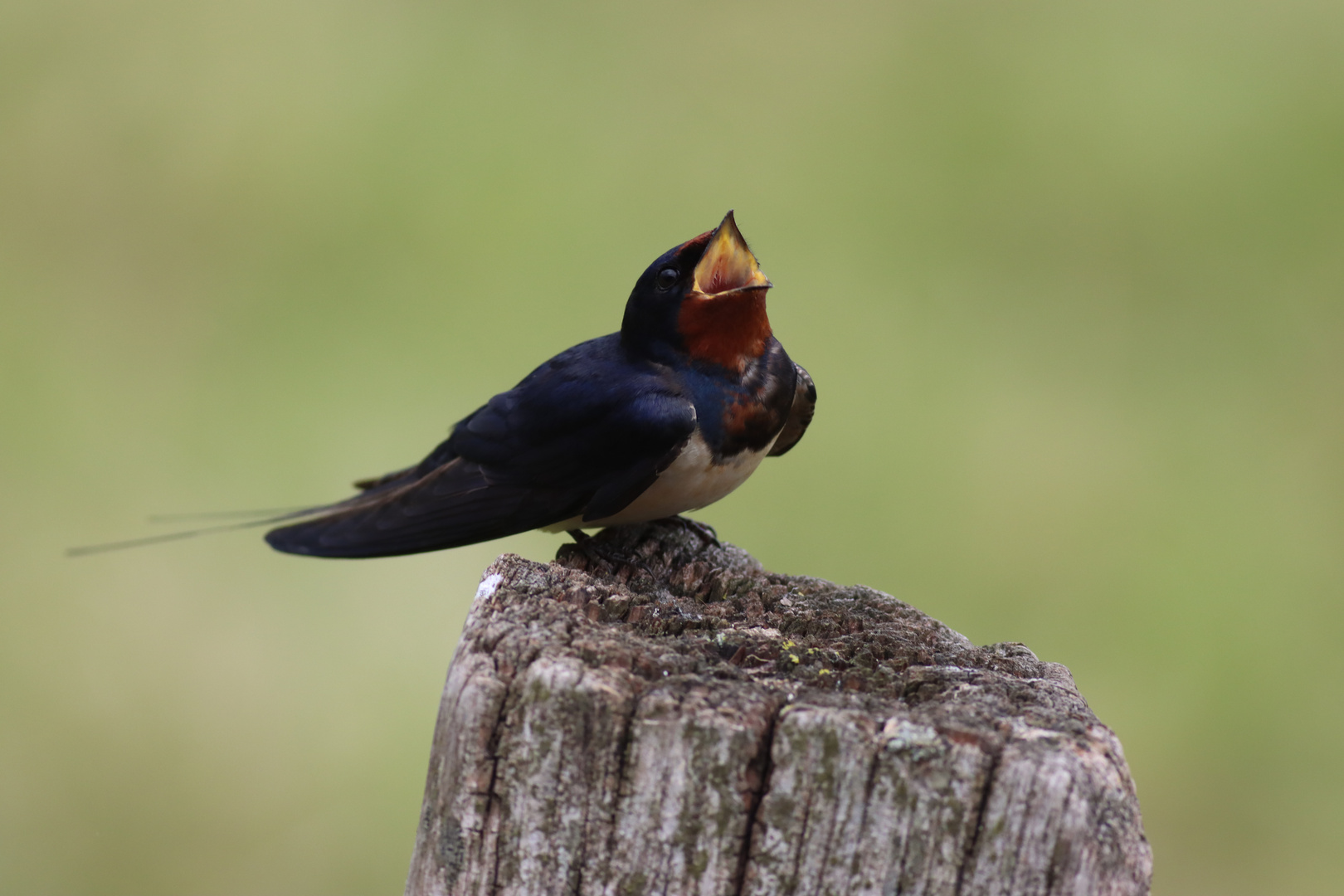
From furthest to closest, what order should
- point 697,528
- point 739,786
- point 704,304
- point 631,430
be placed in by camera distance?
1. point 697,528
2. point 704,304
3. point 631,430
4. point 739,786

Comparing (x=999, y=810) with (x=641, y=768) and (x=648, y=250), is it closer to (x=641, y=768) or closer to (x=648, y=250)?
(x=641, y=768)

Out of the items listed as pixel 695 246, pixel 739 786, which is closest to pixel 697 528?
pixel 695 246

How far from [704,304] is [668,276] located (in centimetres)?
11

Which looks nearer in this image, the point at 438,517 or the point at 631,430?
the point at 631,430

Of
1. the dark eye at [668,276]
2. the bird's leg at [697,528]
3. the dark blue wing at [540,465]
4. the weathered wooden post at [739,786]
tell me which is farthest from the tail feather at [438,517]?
the weathered wooden post at [739,786]

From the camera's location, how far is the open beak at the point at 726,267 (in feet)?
9.00

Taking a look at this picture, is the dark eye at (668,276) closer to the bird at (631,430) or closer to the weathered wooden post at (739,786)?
the bird at (631,430)

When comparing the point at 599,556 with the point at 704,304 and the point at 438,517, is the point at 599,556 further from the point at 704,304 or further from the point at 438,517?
the point at 704,304

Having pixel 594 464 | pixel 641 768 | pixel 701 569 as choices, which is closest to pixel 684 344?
pixel 594 464

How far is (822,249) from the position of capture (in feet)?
21.1

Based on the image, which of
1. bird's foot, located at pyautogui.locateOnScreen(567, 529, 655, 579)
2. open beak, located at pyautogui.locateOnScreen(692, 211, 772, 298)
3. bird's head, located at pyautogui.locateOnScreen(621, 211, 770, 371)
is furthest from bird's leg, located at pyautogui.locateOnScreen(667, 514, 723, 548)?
open beak, located at pyautogui.locateOnScreen(692, 211, 772, 298)

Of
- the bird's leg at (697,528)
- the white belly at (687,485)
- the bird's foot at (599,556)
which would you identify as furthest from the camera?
the bird's leg at (697,528)

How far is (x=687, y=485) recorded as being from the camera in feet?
9.04

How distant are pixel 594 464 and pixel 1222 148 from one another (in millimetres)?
5235
